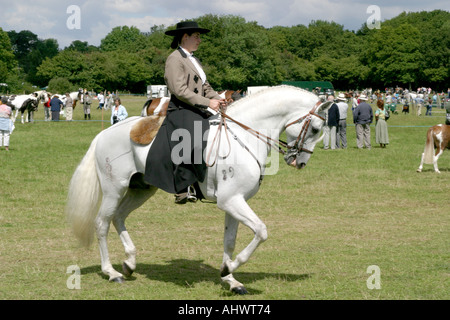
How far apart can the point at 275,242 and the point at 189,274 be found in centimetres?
236

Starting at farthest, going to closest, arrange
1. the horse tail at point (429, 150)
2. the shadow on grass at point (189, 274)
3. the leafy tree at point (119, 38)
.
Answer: the leafy tree at point (119, 38)
the horse tail at point (429, 150)
the shadow on grass at point (189, 274)

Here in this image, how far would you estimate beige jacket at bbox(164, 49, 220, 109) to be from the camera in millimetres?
6902

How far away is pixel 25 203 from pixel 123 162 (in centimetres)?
688

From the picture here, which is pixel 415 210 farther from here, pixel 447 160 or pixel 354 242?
pixel 447 160

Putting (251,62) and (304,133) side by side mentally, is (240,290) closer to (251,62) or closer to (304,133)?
(304,133)

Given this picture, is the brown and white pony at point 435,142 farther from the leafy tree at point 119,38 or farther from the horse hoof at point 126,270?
the leafy tree at point 119,38

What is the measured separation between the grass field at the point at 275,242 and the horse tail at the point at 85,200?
60 cm

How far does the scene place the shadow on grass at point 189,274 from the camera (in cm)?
743

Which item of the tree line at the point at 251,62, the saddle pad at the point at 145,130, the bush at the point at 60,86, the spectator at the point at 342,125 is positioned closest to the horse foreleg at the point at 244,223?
the saddle pad at the point at 145,130

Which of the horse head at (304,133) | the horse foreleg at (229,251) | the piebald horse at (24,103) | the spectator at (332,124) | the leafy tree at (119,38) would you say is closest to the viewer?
the horse foreleg at (229,251)

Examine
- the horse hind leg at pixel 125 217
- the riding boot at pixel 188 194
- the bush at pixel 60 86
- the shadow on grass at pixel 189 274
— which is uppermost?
the bush at pixel 60 86

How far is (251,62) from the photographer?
109m

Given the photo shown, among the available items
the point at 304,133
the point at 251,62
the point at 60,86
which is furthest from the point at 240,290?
the point at 251,62

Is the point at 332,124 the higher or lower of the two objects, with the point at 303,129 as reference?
higher
